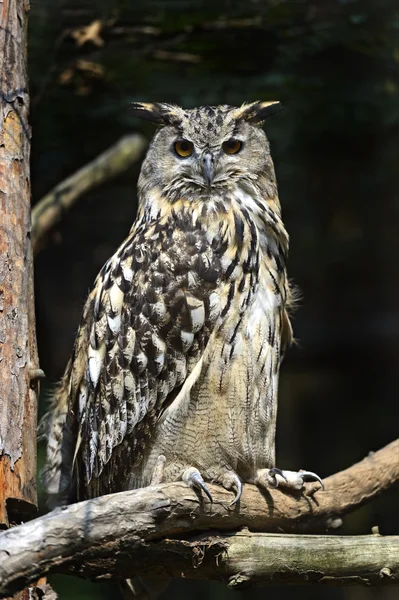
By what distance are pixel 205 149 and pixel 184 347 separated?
575 millimetres

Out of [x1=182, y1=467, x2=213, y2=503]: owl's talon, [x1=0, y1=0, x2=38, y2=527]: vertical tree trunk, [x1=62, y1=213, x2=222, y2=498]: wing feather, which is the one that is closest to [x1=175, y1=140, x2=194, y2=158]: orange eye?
[x1=62, y1=213, x2=222, y2=498]: wing feather

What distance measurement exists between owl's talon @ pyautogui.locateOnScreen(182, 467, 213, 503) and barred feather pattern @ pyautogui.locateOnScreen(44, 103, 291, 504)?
0.10 metres

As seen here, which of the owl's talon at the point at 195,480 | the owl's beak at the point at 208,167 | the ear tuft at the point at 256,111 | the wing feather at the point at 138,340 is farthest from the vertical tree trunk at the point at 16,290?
the ear tuft at the point at 256,111

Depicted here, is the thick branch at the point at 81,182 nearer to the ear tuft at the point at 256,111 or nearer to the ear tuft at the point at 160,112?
the ear tuft at the point at 160,112

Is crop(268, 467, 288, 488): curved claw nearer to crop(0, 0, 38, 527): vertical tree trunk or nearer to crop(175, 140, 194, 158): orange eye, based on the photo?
crop(0, 0, 38, 527): vertical tree trunk

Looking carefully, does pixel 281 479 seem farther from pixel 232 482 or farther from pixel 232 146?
pixel 232 146

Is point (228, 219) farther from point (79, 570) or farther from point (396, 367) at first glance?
point (396, 367)

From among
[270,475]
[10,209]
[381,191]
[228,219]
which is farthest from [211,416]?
[381,191]

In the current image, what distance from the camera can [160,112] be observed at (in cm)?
235

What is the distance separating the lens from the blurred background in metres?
2.91

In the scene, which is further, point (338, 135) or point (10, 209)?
point (338, 135)

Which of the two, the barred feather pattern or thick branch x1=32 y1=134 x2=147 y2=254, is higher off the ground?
thick branch x1=32 y1=134 x2=147 y2=254

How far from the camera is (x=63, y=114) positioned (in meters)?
3.21

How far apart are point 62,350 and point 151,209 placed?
5.30 feet
